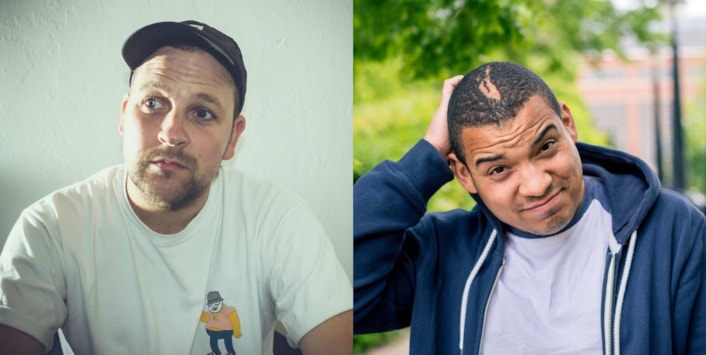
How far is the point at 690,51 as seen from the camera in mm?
48656

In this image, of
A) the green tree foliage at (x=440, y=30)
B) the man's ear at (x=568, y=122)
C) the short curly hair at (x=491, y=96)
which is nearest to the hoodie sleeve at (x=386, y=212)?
the short curly hair at (x=491, y=96)

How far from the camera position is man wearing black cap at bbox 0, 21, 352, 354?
Result: 2.10 m

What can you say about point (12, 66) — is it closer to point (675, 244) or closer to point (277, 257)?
point (277, 257)

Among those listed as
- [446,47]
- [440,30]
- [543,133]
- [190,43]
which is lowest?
[543,133]

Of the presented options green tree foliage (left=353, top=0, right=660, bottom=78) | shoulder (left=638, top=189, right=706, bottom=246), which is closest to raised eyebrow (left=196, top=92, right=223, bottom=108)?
shoulder (left=638, top=189, right=706, bottom=246)

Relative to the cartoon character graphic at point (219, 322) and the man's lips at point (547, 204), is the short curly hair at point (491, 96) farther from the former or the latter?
the cartoon character graphic at point (219, 322)

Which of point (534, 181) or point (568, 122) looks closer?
point (534, 181)

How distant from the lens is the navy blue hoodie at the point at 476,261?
224 cm

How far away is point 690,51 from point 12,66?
51.9 m

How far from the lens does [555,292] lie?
93.7 inches

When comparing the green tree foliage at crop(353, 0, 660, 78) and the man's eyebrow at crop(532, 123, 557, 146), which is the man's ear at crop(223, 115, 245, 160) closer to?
the man's eyebrow at crop(532, 123, 557, 146)

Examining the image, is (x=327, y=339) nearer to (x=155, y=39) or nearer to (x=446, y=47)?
(x=155, y=39)

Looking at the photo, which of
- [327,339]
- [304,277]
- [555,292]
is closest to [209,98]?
[304,277]

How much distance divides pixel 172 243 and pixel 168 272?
0.08 meters
